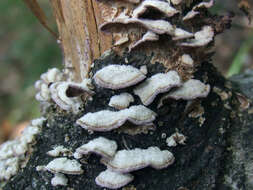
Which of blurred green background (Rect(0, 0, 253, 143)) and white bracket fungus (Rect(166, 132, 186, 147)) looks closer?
white bracket fungus (Rect(166, 132, 186, 147))

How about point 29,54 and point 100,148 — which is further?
point 29,54

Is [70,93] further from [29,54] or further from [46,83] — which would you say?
[29,54]

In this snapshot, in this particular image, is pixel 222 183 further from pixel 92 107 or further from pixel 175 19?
pixel 175 19

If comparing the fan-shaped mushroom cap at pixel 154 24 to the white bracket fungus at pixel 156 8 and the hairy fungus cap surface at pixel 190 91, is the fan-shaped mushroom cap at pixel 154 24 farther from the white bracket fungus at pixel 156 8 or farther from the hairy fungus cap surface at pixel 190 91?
the hairy fungus cap surface at pixel 190 91

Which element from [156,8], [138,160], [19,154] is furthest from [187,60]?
[19,154]

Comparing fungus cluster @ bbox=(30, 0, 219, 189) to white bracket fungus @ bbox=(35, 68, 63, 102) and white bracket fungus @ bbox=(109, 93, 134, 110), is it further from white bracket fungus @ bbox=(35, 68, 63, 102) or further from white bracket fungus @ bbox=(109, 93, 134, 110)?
white bracket fungus @ bbox=(35, 68, 63, 102)

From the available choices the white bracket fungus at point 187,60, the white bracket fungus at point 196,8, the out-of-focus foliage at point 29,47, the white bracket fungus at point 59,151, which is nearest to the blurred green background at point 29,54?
the out-of-focus foliage at point 29,47

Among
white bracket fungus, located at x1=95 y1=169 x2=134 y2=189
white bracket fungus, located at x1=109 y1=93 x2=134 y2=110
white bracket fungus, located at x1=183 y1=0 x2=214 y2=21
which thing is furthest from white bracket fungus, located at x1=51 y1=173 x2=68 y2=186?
white bracket fungus, located at x1=183 y1=0 x2=214 y2=21

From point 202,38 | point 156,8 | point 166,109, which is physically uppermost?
point 156,8
